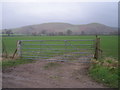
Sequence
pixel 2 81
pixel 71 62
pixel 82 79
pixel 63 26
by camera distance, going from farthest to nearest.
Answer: pixel 63 26 < pixel 71 62 < pixel 82 79 < pixel 2 81

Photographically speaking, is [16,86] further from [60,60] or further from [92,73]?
[60,60]

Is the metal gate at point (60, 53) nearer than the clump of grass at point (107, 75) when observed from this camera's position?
No

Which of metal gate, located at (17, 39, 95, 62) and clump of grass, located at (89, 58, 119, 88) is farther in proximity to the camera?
metal gate, located at (17, 39, 95, 62)

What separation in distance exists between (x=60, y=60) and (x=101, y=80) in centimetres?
411

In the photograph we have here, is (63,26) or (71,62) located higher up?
(63,26)

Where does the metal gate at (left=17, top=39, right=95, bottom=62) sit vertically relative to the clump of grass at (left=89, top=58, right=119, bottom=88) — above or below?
above

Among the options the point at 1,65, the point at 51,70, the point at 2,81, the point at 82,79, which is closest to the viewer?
the point at 2,81

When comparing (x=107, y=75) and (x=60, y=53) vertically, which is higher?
Result: (x=60, y=53)

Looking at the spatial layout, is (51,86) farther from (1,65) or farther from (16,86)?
(1,65)

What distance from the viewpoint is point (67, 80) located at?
6246 mm

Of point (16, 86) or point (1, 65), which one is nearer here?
point (16, 86)

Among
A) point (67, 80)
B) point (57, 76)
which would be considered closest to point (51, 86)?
point (67, 80)

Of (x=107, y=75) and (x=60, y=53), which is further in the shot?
(x=60, y=53)

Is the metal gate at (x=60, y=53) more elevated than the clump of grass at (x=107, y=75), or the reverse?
the metal gate at (x=60, y=53)
